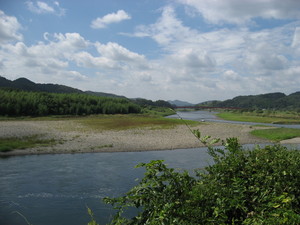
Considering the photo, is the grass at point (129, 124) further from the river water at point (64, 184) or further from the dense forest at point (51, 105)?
the river water at point (64, 184)

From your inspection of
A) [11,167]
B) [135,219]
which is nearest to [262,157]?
[135,219]

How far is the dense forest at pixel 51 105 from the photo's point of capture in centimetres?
8369

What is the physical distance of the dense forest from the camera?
3295 inches

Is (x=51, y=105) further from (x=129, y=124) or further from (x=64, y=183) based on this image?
(x=64, y=183)

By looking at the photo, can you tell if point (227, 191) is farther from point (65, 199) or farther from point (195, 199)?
point (65, 199)

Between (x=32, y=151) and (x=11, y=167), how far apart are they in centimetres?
719

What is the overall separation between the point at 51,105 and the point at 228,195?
10014 centimetres

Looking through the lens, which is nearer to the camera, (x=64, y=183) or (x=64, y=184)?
(x=64, y=184)

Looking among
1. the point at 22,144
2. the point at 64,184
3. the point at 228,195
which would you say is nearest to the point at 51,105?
the point at 22,144

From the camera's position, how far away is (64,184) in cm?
1886

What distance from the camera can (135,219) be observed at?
3.78m

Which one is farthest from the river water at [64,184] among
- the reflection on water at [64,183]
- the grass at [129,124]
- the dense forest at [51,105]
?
the dense forest at [51,105]

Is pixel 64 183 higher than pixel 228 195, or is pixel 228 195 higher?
pixel 228 195

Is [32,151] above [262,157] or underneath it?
underneath
